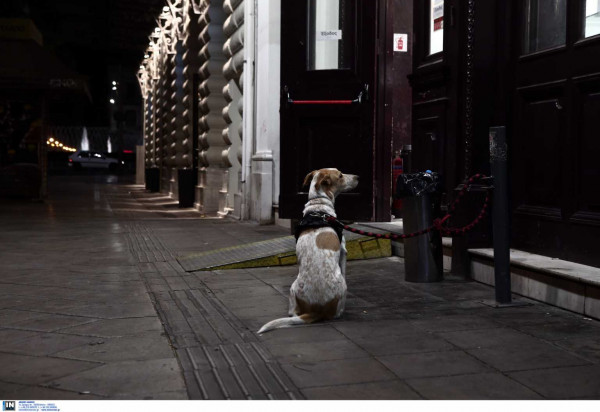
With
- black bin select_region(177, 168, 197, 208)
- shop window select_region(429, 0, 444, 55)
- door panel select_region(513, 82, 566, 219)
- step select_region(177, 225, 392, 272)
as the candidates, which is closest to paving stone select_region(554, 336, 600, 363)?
door panel select_region(513, 82, 566, 219)

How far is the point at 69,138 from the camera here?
84.8 meters

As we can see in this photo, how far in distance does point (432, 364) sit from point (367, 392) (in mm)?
656

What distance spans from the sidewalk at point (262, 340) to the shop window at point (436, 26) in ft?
7.76

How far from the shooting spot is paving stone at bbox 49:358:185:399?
12.7ft

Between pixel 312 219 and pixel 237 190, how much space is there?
927cm

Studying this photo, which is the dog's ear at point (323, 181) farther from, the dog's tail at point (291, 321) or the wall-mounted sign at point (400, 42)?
the wall-mounted sign at point (400, 42)

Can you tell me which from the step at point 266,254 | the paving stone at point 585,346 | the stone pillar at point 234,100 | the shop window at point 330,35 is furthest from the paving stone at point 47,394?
the stone pillar at point 234,100

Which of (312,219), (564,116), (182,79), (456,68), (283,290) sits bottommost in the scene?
(283,290)

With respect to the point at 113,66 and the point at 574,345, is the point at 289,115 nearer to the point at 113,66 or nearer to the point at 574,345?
the point at 574,345

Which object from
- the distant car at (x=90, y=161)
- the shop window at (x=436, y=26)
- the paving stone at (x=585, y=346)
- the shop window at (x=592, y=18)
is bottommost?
the paving stone at (x=585, y=346)

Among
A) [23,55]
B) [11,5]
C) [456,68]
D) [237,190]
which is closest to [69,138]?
[11,5]

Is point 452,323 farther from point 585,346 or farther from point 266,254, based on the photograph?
point 266,254

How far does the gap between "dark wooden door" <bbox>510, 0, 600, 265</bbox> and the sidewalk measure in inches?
29.2

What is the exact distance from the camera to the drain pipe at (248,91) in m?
13.3
